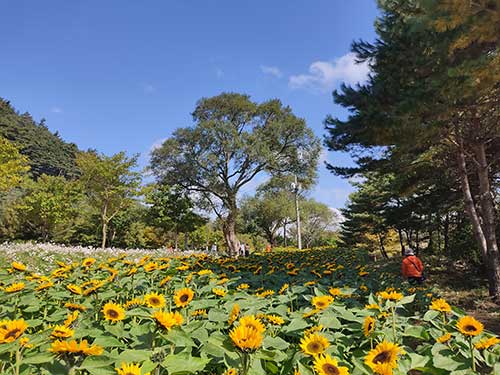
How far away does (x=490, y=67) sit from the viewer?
4.55 metres

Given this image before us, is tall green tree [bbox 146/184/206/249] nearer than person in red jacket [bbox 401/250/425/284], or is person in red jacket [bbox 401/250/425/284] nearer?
person in red jacket [bbox 401/250/425/284]

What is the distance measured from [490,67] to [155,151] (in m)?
17.9

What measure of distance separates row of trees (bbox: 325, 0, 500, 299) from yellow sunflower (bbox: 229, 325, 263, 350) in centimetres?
475

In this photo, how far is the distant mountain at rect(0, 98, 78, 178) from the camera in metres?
45.8

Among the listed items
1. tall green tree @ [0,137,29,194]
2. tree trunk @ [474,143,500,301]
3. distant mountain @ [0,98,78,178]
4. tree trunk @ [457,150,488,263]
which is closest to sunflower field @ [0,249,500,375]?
tree trunk @ [474,143,500,301]

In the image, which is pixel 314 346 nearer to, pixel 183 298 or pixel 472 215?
pixel 183 298

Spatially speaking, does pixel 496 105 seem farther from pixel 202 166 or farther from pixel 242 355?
pixel 202 166

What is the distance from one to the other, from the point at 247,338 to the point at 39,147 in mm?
57711

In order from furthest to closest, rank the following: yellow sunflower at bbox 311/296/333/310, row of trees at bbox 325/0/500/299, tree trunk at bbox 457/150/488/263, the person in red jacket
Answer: tree trunk at bbox 457/150/488/263 → the person in red jacket → row of trees at bbox 325/0/500/299 → yellow sunflower at bbox 311/296/333/310

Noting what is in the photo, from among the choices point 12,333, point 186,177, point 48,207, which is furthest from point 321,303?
point 48,207

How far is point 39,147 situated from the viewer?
163 feet

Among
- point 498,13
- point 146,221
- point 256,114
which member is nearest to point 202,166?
point 256,114

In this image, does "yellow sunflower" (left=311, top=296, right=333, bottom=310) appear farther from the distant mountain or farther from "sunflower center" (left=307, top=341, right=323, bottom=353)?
the distant mountain

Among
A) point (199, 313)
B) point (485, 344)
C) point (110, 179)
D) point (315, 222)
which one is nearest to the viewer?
point (485, 344)
